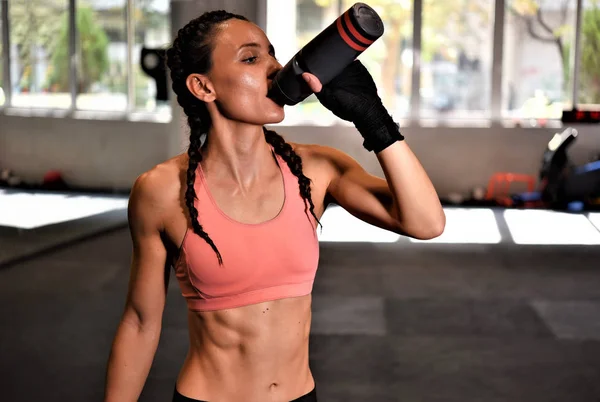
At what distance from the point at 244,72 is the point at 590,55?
9132 millimetres

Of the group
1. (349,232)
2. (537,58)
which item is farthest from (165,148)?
(537,58)

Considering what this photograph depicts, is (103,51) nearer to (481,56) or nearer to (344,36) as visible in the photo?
(481,56)

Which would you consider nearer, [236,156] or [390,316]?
[236,156]

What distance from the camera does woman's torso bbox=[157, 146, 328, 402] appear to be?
1.50 meters

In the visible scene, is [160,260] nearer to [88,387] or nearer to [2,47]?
[88,387]

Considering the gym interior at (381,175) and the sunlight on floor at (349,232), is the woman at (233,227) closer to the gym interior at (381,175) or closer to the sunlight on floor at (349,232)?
the gym interior at (381,175)

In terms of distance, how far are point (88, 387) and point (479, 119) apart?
7.26m

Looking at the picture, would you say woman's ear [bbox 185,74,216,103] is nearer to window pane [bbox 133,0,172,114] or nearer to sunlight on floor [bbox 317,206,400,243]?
sunlight on floor [bbox 317,206,400,243]

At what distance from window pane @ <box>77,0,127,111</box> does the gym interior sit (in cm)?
3

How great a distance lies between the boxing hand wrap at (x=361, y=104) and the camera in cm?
125

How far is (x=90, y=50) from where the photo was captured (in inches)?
424

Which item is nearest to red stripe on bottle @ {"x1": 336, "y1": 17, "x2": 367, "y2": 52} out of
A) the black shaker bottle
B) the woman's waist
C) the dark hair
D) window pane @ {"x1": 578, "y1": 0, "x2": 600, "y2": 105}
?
the black shaker bottle

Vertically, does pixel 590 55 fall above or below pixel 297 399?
above

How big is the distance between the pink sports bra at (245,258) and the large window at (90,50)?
9.13 metres
